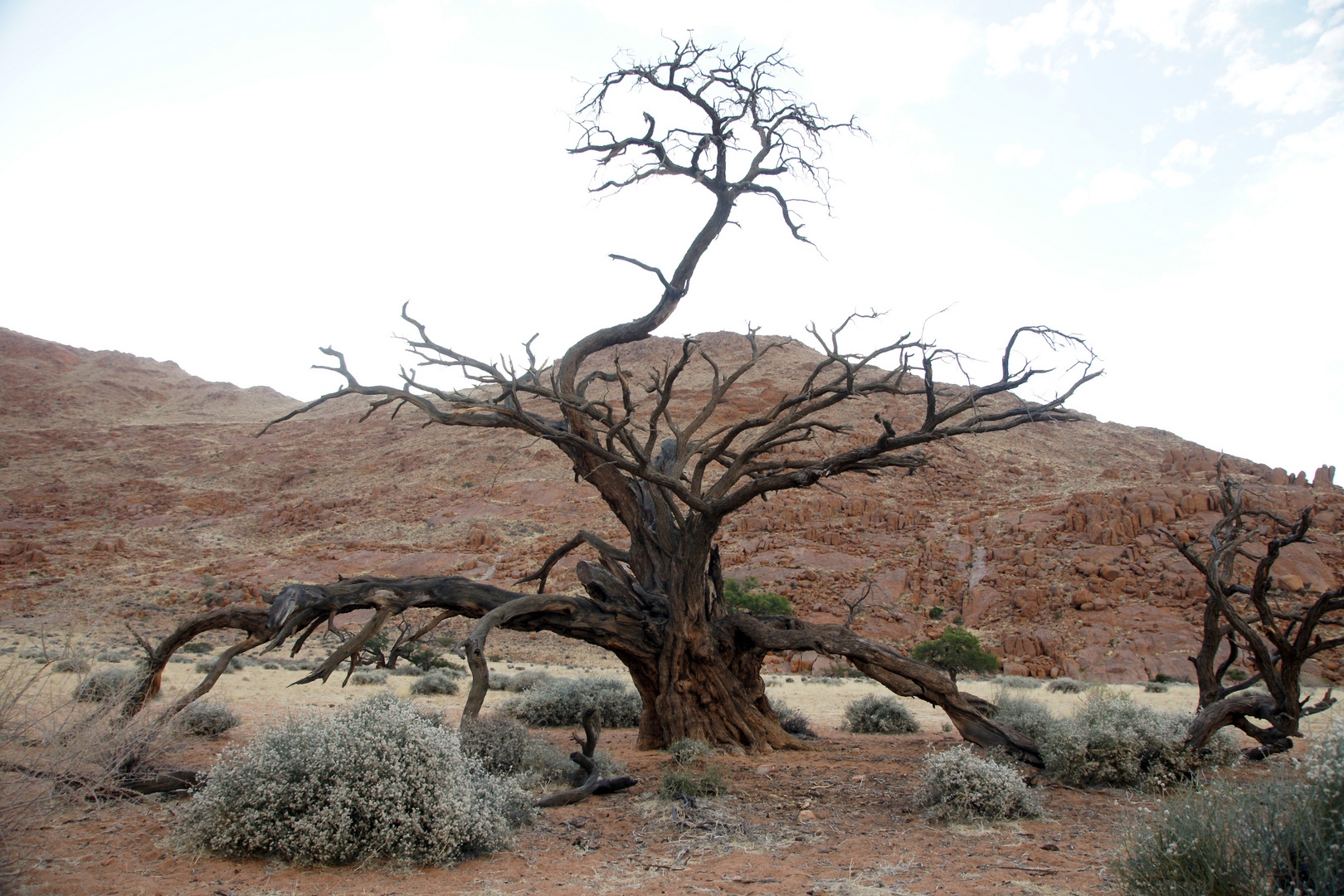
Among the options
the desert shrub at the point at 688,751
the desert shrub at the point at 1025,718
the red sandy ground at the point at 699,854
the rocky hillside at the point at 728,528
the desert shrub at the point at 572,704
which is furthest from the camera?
the rocky hillside at the point at 728,528

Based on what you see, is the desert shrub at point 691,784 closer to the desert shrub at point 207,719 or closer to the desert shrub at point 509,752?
the desert shrub at point 509,752

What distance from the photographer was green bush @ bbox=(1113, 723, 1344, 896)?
2895 millimetres

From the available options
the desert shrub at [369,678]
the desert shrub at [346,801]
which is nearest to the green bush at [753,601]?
the desert shrub at [369,678]

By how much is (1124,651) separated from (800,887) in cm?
2436

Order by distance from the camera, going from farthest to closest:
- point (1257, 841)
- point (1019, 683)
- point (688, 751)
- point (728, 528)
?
point (728, 528) → point (1019, 683) → point (688, 751) → point (1257, 841)

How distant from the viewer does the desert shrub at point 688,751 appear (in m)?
7.86

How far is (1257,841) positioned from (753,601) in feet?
84.6

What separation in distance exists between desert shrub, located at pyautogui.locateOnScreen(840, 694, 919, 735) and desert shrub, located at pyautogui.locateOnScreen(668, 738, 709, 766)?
15.7ft

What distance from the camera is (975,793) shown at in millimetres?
5980

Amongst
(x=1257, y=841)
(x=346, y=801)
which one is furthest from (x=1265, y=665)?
(x=346, y=801)

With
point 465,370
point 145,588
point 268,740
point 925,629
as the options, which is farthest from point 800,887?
point 145,588

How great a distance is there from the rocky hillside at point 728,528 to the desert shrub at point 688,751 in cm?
894

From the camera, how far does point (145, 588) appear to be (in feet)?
A: 108

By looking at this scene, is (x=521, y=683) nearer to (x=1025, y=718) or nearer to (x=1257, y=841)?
(x=1025, y=718)
